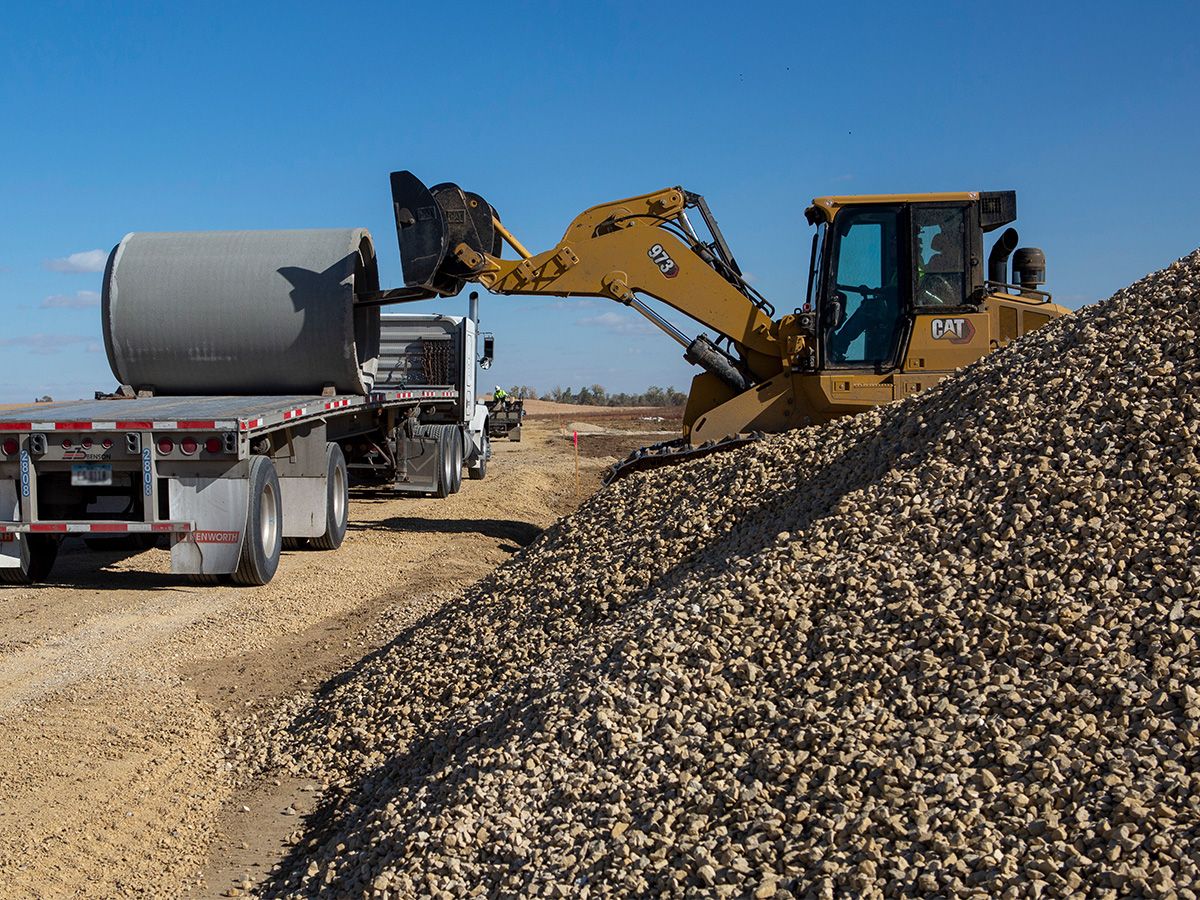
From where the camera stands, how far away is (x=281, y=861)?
4578 mm

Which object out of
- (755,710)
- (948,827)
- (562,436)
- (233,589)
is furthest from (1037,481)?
(562,436)

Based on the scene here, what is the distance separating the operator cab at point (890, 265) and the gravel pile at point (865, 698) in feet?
9.93

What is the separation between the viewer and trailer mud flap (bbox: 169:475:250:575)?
28.9 feet

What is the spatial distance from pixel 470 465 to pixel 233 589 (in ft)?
34.9

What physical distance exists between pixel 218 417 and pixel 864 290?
18.0 ft

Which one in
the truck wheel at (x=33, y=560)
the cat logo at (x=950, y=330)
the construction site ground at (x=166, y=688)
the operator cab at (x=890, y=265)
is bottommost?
the construction site ground at (x=166, y=688)

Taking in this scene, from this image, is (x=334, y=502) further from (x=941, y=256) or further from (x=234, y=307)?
(x=941, y=256)

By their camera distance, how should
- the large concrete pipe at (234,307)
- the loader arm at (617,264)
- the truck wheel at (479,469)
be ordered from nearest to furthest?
the loader arm at (617,264), the large concrete pipe at (234,307), the truck wheel at (479,469)

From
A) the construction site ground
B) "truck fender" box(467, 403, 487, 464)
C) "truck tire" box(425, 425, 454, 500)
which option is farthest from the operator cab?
"truck fender" box(467, 403, 487, 464)

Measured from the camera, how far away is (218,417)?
28.5 ft

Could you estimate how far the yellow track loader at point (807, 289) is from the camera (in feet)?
31.6

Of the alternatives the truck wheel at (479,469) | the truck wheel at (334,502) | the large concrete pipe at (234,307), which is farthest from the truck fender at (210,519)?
the truck wheel at (479,469)

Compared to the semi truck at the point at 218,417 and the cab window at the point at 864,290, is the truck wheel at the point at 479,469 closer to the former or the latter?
the semi truck at the point at 218,417

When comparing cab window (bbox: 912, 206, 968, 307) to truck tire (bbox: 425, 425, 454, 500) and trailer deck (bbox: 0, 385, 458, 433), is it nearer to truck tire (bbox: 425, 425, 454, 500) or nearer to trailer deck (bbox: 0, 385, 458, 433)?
trailer deck (bbox: 0, 385, 458, 433)
